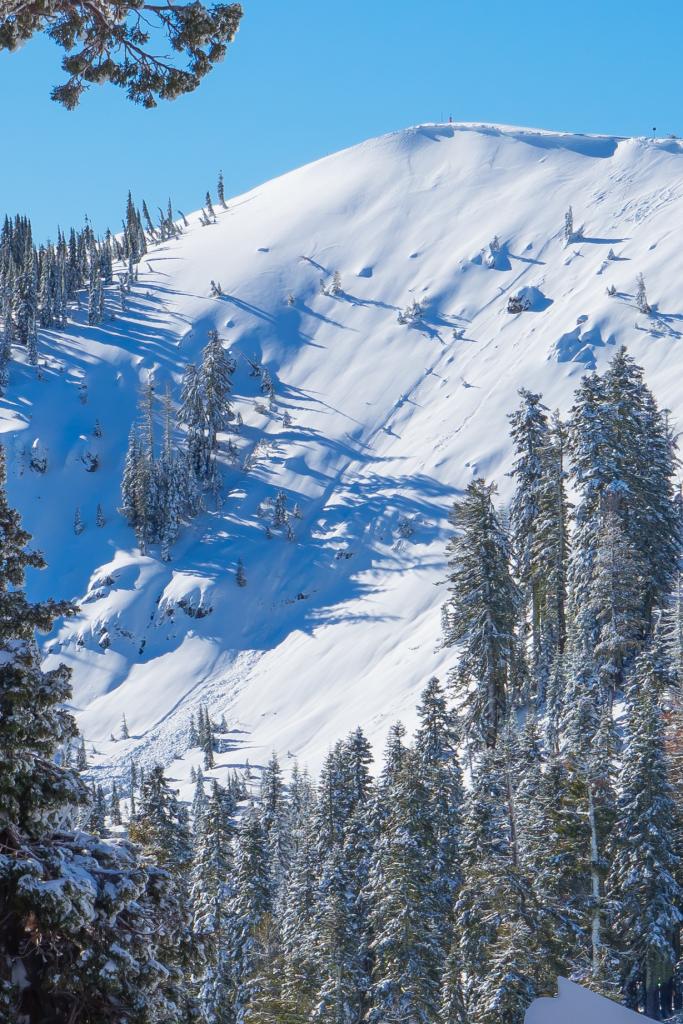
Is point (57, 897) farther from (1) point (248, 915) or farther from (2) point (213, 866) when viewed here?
(1) point (248, 915)

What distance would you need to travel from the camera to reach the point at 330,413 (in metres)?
117

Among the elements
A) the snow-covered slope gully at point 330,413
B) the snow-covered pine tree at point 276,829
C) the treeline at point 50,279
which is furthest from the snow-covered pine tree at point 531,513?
the treeline at point 50,279

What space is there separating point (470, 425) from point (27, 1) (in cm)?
9202

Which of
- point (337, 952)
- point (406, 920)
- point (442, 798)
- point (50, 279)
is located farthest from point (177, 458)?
point (406, 920)

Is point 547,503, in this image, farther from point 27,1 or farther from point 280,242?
point 280,242

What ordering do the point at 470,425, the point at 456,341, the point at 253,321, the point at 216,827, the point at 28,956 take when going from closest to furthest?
the point at 28,956 → the point at 216,827 → the point at 470,425 → the point at 456,341 → the point at 253,321

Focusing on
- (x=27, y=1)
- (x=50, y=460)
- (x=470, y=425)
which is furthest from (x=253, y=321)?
(x=27, y=1)

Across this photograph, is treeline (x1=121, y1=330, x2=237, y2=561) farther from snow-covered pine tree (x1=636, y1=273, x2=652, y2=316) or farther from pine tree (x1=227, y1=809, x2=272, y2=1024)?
pine tree (x1=227, y1=809, x2=272, y2=1024)

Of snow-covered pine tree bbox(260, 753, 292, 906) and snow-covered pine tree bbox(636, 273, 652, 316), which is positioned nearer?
snow-covered pine tree bbox(260, 753, 292, 906)

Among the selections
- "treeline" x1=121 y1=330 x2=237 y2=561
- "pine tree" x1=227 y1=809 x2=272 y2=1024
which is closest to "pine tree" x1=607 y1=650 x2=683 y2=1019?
"pine tree" x1=227 y1=809 x2=272 y2=1024

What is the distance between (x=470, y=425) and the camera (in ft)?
327

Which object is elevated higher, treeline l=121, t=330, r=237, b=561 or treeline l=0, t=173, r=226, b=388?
treeline l=0, t=173, r=226, b=388

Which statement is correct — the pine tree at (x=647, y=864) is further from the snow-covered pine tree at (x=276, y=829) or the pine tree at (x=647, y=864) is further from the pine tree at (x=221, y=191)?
the pine tree at (x=221, y=191)

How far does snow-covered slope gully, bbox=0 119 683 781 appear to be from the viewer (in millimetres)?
80500
